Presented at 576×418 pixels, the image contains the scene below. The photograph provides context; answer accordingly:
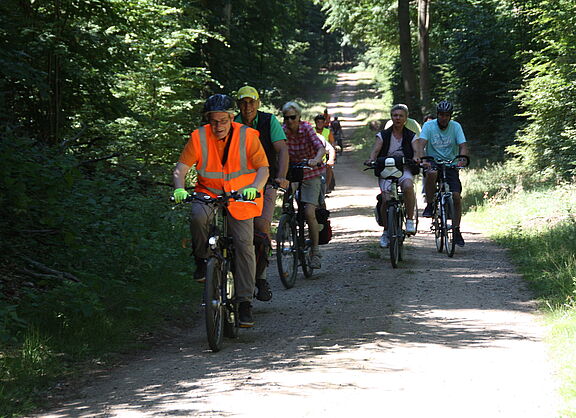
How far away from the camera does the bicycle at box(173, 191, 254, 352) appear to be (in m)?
6.63

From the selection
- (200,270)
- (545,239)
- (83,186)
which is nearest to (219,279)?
(200,270)

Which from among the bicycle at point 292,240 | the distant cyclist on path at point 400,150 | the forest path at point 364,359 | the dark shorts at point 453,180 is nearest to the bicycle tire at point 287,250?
the bicycle at point 292,240

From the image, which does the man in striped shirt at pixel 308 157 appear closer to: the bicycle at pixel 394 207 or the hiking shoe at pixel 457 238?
the bicycle at pixel 394 207

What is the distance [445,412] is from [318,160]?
18.5 feet

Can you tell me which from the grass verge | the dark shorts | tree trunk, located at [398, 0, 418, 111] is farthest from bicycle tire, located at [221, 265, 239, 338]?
tree trunk, located at [398, 0, 418, 111]

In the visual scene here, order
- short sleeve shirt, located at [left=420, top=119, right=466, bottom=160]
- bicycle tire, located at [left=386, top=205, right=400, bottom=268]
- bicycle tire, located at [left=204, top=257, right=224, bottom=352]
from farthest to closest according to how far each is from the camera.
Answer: short sleeve shirt, located at [left=420, top=119, right=466, bottom=160]
bicycle tire, located at [left=386, top=205, right=400, bottom=268]
bicycle tire, located at [left=204, top=257, right=224, bottom=352]

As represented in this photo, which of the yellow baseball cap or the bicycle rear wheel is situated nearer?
the yellow baseball cap

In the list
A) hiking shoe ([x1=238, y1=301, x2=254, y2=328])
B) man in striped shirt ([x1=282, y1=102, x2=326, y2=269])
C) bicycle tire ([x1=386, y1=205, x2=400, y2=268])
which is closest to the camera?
hiking shoe ([x1=238, y1=301, x2=254, y2=328])

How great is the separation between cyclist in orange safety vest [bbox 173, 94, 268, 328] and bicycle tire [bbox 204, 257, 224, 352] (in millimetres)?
251

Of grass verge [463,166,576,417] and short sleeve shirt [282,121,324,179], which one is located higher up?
short sleeve shirt [282,121,324,179]

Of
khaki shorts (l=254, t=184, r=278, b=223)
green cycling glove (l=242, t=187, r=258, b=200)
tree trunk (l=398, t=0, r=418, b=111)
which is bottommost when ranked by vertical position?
khaki shorts (l=254, t=184, r=278, b=223)

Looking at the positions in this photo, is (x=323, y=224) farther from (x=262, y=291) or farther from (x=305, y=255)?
(x=262, y=291)

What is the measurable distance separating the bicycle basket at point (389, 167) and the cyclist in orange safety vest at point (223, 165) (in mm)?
4664

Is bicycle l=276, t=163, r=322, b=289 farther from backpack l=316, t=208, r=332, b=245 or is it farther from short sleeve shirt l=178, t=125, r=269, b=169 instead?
short sleeve shirt l=178, t=125, r=269, b=169
